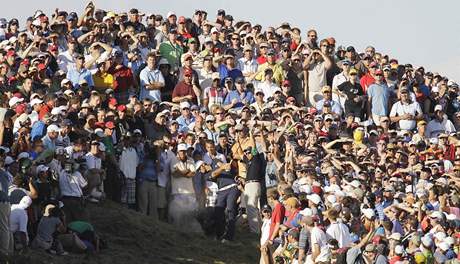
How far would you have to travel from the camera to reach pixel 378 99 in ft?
120

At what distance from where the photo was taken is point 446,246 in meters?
27.4

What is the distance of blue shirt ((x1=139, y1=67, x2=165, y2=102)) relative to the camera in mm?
33031

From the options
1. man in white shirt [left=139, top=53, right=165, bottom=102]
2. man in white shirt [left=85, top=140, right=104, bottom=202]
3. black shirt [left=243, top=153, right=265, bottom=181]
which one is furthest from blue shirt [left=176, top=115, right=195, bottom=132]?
man in white shirt [left=85, top=140, right=104, bottom=202]

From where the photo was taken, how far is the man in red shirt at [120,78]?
32.3 meters

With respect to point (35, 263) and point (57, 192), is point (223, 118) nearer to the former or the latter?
point (57, 192)

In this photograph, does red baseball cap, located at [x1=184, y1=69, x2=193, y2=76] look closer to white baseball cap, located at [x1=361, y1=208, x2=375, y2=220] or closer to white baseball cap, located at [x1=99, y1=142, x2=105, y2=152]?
white baseball cap, located at [x1=99, y1=142, x2=105, y2=152]

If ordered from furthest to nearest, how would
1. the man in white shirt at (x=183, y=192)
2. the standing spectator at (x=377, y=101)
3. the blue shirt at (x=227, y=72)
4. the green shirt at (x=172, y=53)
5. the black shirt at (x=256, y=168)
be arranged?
the standing spectator at (x=377, y=101) → the green shirt at (x=172, y=53) → the blue shirt at (x=227, y=72) → the black shirt at (x=256, y=168) → the man in white shirt at (x=183, y=192)

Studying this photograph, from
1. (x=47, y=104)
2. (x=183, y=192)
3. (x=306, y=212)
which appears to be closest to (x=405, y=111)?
(x=183, y=192)

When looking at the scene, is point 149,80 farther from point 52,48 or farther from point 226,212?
point 226,212

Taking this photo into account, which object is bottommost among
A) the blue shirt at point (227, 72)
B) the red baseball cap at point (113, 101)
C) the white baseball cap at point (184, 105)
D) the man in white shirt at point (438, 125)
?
the red baseball cap at point (113, 101)

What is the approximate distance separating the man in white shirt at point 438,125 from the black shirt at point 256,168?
8.24 metres

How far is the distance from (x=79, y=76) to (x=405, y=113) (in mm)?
9480

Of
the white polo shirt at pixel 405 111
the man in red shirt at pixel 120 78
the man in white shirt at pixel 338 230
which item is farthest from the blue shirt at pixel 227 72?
the man in white shirt at pixel 338 230

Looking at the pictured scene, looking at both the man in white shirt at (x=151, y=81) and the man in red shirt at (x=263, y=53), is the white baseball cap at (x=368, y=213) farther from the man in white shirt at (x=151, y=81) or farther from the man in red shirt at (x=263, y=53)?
the man in red shirt at (x=263, y=53)
